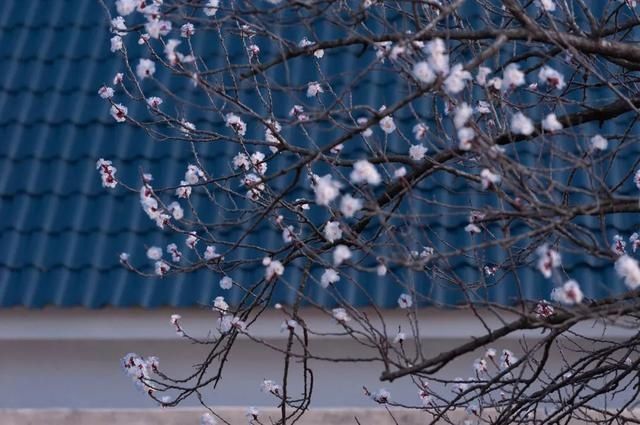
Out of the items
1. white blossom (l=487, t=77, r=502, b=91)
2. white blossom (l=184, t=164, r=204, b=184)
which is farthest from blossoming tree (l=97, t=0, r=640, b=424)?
white blossom (l=184, t=164, r=204, b=184)

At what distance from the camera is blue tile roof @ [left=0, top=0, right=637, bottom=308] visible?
5.34 metres

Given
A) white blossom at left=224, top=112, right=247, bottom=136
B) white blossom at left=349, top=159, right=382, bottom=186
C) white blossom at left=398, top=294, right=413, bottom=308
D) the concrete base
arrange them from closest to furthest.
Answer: white blossom at left=349, top=159, right=382, bottom=186 → white blossom at left=398, top=294, right=413, bottom=308 → white blossom at left=224, top=112, right=247, bottom=136 → the concrete base

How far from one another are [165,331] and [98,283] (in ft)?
1.28

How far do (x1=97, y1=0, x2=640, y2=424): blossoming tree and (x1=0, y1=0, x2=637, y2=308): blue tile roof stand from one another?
0.05 metres

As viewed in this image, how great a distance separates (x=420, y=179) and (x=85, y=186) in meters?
2.60

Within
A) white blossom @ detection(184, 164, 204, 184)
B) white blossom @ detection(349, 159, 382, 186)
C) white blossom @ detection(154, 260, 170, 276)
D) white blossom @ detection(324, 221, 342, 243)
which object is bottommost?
white blossom @ detection(154, 260, 170, 276)

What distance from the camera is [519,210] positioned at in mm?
2924

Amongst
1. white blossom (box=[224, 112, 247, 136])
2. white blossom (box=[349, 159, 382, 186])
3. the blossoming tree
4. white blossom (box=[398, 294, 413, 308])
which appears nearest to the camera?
white blossom (box=[349, 159, 382, 186])

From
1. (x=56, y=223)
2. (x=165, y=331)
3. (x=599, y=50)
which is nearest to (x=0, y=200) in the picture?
(x=56, y=223)

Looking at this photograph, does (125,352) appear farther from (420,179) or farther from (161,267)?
(420,179)

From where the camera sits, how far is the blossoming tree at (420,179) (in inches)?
121

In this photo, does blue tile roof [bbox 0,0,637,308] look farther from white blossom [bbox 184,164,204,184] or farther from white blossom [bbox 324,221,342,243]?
white blossom [bbox 324,221,342,243]

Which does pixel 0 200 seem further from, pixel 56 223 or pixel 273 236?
pixel 273 236

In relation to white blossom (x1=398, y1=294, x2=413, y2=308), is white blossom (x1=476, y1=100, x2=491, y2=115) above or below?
above
